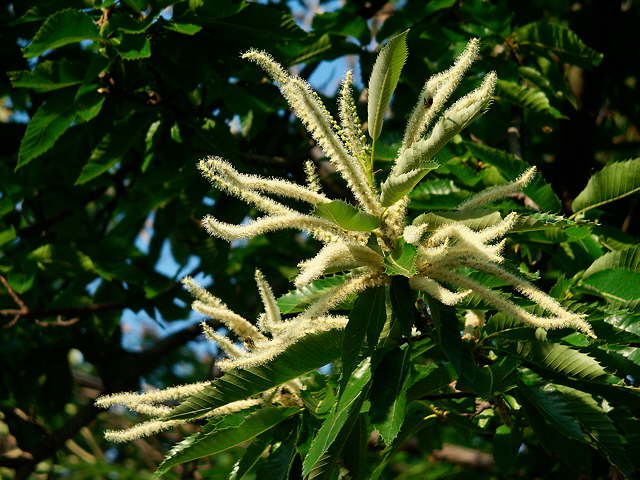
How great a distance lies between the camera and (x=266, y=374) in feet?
6.28

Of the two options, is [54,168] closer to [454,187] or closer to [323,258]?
[454,187]

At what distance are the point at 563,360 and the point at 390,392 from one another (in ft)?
1.43

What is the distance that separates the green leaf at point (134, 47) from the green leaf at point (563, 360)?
1651mm

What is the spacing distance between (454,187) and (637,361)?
44.1 inches

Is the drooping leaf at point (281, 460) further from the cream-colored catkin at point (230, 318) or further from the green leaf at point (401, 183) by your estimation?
the green leaf at point (401, 183)

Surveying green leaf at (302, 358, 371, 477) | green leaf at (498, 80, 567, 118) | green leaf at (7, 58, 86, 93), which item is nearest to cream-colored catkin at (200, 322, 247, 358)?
green leaf at (302, 358, 371, 477)

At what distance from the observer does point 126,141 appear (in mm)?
3248

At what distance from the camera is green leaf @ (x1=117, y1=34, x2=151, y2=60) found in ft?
9.00

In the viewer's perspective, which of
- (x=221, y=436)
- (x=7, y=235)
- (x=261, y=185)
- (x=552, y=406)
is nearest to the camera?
(x=261, y=185)

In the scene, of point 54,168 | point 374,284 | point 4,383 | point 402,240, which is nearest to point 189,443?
point 374,284

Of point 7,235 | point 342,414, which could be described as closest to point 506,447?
point 342,414

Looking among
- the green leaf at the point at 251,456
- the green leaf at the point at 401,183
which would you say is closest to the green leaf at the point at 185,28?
the green leaf at the point at 401,183

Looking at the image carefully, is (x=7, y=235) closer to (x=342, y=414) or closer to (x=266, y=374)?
(x=266, y=374)

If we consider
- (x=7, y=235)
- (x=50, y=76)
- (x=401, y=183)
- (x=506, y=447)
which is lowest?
(x=506, y=447)
